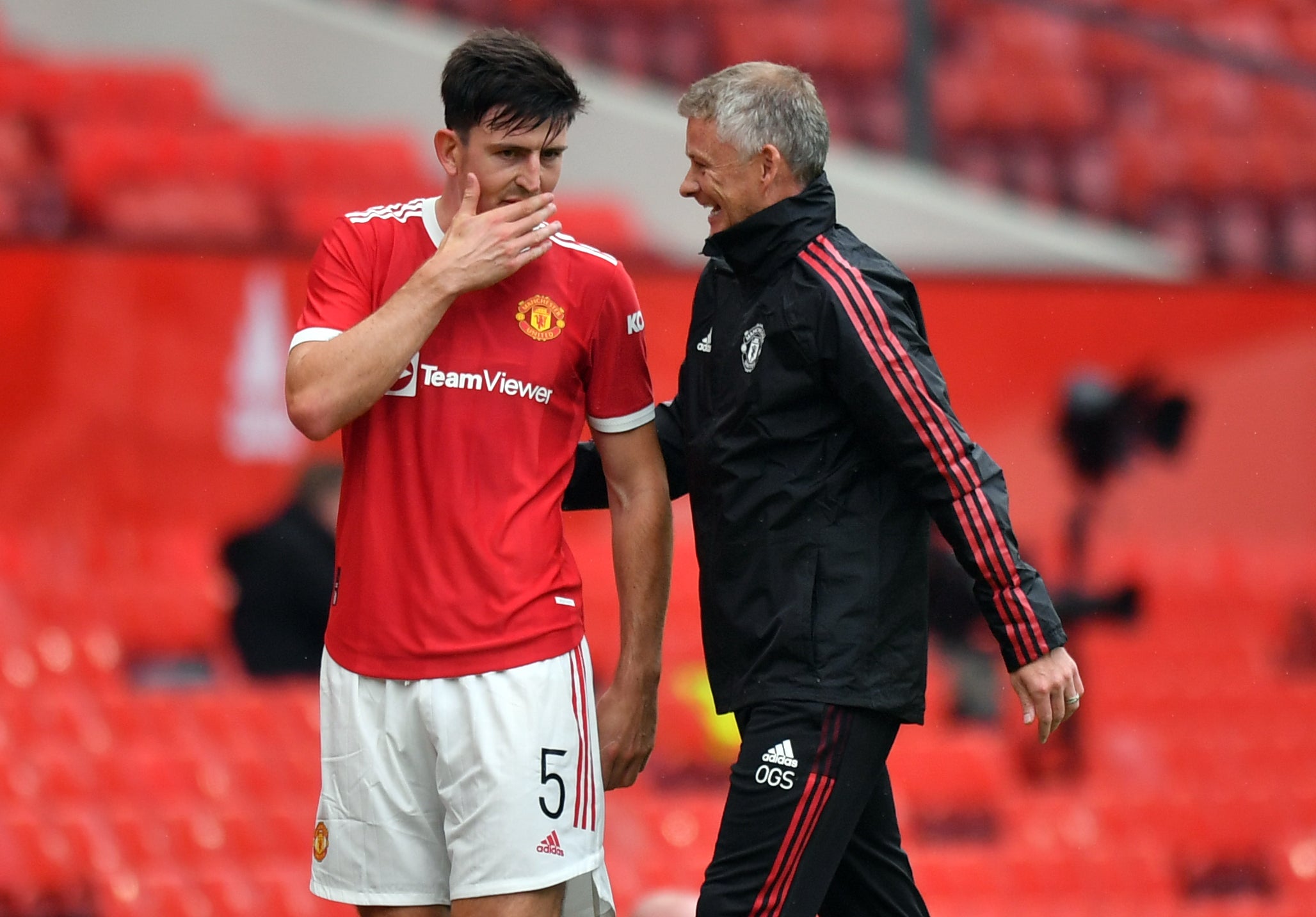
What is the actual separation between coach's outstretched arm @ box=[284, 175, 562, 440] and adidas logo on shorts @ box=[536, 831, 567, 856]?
2.25 feet

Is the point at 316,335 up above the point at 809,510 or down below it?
above

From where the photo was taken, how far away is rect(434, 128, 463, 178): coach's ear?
2506 millimetres

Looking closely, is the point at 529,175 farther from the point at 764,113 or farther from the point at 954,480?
the point at 954,480

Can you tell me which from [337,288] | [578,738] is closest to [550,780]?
[578,738]

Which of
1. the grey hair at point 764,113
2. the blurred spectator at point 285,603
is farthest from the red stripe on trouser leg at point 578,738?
the blurred spectator at point 285,603

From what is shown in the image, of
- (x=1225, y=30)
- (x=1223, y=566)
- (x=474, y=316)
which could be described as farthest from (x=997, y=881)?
(x=1225, y=30)

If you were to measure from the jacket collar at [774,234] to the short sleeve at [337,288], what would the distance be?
0.56 m

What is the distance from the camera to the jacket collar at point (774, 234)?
258 centimetres

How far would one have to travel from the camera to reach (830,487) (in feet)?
8.39

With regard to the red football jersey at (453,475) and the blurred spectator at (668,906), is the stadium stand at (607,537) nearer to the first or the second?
the blurred spectator at (668,906)

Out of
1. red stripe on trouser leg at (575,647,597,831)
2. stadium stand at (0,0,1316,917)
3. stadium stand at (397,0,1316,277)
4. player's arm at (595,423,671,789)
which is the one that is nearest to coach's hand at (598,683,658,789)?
player's arm at (595,423,671,789)

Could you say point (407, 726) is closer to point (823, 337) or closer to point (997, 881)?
point (823, 337)

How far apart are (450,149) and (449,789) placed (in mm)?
967

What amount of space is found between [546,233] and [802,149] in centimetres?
46
